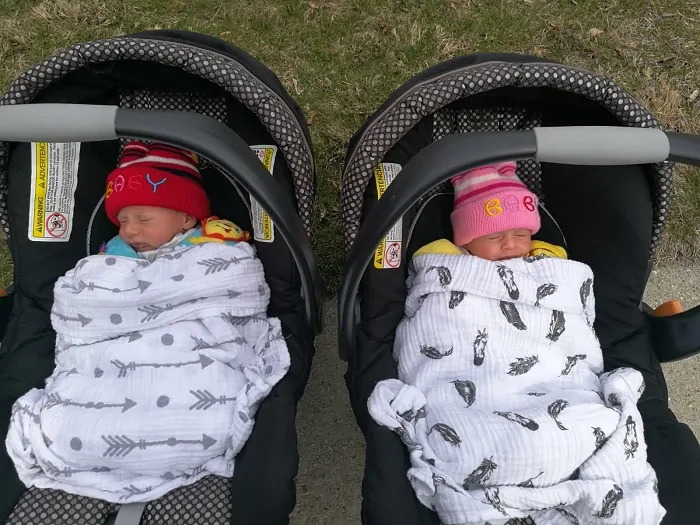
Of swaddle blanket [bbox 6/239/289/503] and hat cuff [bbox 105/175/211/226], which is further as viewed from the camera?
hat cuff [bbox 105/175/211/226]

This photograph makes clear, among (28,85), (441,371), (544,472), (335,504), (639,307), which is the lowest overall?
(335,504)

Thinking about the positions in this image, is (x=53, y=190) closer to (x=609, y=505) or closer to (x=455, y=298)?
(x=455, y=298)

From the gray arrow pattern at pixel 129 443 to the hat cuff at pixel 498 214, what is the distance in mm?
819

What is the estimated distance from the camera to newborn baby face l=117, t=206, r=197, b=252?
149 centimetres

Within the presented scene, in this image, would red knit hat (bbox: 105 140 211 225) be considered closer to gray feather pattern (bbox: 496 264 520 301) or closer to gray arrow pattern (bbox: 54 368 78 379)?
gray arrow pattern (bbox: 54 368 78 379)

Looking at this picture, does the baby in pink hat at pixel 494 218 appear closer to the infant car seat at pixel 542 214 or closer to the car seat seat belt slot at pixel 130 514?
the infant car seat at pixel 542 214

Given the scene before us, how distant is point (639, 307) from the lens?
148 centimetres

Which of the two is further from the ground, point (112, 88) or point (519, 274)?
point (112, 88)

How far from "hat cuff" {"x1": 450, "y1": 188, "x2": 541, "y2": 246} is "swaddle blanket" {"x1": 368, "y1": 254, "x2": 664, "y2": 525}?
0.09 m

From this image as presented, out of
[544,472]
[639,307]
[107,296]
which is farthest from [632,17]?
[107,296]

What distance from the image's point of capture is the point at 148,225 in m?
1.50

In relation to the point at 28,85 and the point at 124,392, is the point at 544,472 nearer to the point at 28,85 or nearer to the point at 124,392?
the point at 124,392

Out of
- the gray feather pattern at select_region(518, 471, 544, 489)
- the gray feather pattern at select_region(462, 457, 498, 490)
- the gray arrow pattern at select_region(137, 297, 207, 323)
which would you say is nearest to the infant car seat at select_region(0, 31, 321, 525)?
the gray arrow pattern at select_region(137, 297, 207, 323)

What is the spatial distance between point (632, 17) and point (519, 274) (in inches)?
54.6
